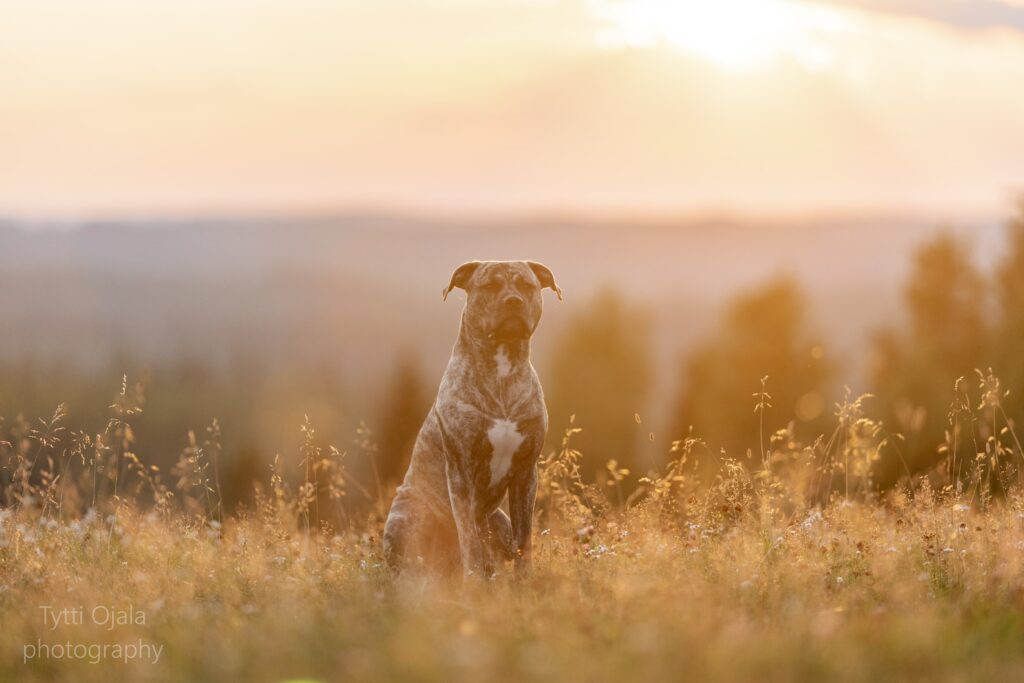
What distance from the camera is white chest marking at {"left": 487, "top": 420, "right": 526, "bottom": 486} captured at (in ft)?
23.6

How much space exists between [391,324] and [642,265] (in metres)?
44.9

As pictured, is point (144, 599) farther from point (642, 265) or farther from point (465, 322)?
point (642, 265)

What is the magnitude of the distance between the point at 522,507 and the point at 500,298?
4.95 feet

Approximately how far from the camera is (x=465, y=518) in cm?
721

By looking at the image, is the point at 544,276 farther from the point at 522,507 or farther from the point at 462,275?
the point at 522,507

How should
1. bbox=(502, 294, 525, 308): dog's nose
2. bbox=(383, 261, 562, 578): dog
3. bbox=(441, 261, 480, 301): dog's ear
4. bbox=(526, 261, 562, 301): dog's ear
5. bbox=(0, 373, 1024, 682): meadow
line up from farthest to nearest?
bbox=(526, 261, 562, 301): dog's ear < bbox=(441, 261, 480, 301): dog's ear < bbox=(383, 261, 562, 578): dog < bbox=(502, 294, 525, 308): dog's nose < bbox=(0, 373, 1024, 682): meadow

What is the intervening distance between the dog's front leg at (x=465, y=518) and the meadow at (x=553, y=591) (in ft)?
0.93

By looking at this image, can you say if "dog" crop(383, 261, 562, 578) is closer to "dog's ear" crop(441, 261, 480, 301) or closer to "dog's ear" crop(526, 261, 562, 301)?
"dog's ear" crop(441, 261, 480, 301)

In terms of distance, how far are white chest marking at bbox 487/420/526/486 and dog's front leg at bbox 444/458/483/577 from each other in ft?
0.70

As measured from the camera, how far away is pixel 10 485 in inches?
347

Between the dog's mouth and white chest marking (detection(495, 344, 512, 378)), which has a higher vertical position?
the dog's mouth

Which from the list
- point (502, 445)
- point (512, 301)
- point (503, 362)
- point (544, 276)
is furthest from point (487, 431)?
point (544, 276)

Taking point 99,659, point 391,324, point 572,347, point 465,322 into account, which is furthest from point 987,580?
point 391,324

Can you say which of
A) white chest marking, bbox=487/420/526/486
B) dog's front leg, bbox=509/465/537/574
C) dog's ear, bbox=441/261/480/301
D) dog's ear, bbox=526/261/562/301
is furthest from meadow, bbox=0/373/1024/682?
dog's ear, bbox=441/261/480/301
